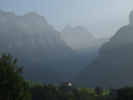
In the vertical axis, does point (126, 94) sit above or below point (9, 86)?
above

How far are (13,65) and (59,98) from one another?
45387mm

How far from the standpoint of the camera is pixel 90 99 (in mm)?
85625

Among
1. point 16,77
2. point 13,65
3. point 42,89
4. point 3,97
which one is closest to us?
point 3,97

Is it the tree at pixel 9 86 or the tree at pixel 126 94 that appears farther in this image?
the tree at pixel 126 94

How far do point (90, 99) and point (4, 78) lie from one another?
2227 inches

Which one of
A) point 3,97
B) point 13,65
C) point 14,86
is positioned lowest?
point 3,97

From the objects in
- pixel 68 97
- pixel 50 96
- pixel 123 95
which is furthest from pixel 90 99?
pixel 123 95

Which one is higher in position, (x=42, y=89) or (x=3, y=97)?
(x=42, y=89)

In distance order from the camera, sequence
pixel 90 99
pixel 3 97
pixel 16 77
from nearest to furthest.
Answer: pixel 3 97 < pixel 16 77 < pixel 90 99

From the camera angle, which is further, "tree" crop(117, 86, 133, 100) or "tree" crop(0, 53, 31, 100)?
"tree" crop(117, 86, 133, 100)

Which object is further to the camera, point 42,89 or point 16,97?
point 42,89

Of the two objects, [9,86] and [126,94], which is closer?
[9,86]

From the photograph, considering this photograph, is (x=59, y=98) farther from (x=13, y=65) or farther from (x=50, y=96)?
(x=13, y=65)

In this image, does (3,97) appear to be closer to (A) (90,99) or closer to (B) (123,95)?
(B) (123,95)
